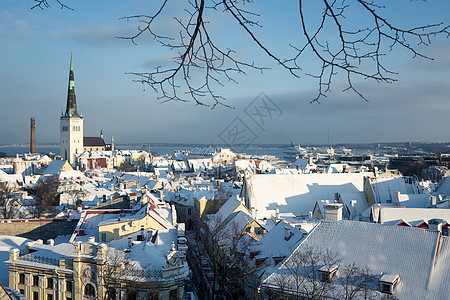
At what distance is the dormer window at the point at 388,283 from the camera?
36.5 feet

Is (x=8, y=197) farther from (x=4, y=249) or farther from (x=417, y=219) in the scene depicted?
(x=417, y=219)

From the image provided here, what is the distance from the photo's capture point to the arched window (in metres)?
15.0

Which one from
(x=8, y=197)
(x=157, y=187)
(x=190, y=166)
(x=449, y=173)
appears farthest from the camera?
(x=190, y=166)

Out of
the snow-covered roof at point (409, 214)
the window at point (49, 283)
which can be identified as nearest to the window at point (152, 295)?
the window at point (49, 283)

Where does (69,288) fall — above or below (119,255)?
below

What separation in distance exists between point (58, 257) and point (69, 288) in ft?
4.29

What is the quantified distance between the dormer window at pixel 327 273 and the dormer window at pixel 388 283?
4.31 ft

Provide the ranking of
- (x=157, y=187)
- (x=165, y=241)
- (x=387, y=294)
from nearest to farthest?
(x=387, y=294)
(x=165, y=241)
(x=157, y=187)

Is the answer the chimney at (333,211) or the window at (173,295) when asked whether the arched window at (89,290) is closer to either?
the window at (173,295)

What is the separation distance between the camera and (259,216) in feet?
94.8

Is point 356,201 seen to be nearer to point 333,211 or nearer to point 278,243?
point 333,211

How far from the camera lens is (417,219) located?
1936 cm

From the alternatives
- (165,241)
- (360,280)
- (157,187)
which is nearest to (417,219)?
(360,280)

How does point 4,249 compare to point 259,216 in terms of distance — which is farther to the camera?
point 259,216
